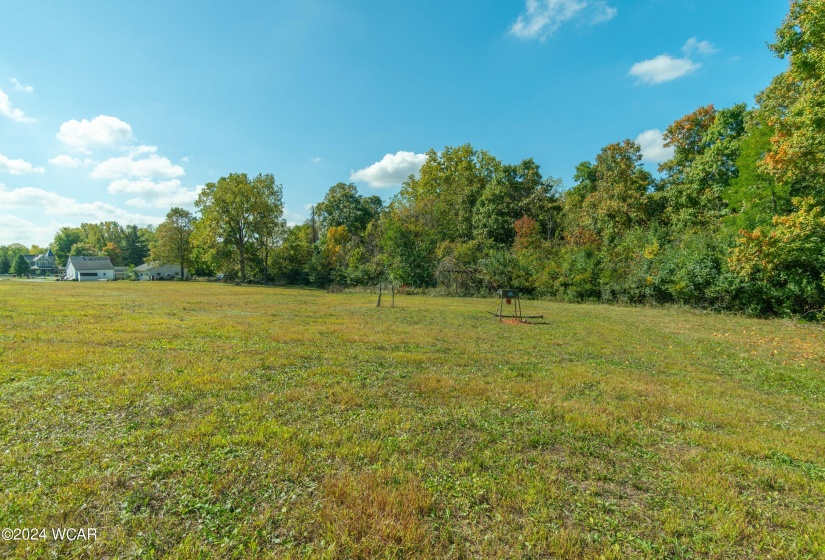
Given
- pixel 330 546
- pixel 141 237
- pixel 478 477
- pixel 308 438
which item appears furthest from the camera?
pixel 141 237

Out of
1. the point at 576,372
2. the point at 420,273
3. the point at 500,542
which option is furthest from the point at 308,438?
the point at 420,273

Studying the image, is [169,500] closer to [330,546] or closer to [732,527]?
[330,546]

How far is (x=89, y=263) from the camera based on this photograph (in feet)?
211

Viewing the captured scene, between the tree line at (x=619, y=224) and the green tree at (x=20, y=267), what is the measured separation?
54451 millimetres

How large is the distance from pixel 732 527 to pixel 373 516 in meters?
2.79

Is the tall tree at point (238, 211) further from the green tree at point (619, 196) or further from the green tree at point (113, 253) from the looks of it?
the green tree at point (113, 253)

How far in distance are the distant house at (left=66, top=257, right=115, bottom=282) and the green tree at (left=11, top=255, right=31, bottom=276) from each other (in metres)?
29.0

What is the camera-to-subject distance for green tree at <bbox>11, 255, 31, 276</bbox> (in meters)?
80.6

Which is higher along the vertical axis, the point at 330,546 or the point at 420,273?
the point at 420,273

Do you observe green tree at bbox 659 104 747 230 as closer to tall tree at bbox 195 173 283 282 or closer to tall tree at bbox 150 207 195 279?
tall tree at bbox 195 173 283 282

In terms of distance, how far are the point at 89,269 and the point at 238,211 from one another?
137ft

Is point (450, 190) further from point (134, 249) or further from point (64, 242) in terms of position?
point (64, 242)

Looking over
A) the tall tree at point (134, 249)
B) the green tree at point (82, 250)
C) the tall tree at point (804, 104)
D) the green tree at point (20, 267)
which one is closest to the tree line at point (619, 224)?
the tall tree at point (804, 104)

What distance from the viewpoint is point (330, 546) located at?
2.41m
